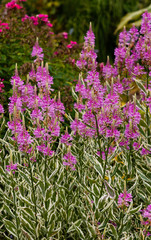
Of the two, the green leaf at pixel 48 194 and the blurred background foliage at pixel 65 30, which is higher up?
the blurred background foliage at pixel 65 30

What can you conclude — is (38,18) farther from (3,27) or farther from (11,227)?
(11,227)

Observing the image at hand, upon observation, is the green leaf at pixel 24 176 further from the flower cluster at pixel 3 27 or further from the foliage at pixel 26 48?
the flower cluster at pixel 3 27

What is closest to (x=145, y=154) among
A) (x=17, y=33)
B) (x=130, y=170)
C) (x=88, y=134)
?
(x=130, y=170)

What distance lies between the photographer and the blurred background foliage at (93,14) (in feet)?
27.8

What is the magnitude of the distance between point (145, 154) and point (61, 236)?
3.06ft

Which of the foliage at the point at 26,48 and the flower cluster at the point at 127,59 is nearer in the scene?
the flower cluster at the point at 127,59

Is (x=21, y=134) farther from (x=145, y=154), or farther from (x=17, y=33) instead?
(x=17, y=33)

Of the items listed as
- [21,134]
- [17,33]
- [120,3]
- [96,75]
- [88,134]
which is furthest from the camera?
[120,3]

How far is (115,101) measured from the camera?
2.46 meters

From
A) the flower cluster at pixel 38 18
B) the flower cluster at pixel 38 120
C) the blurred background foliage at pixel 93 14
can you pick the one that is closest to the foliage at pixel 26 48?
the flower cluster at pixel 38 18

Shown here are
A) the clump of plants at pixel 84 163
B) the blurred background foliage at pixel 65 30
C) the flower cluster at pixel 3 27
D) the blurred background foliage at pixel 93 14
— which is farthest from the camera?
the blurred background foliage at pixel 93 14

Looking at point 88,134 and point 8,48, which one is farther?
point 8,48

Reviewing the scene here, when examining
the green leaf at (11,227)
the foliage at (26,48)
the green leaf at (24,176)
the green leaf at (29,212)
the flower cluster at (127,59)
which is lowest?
the green leaf at (11,227)

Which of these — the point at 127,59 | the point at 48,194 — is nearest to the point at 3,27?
the point at 127,59
